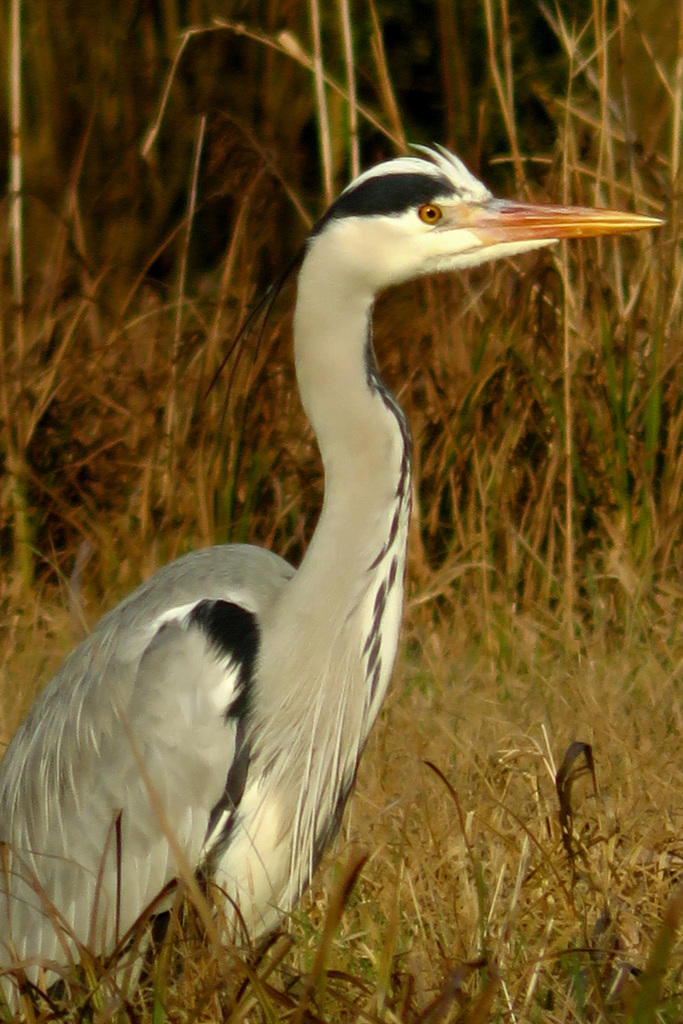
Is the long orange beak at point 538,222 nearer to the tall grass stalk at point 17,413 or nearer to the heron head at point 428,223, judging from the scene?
the heron head at point 428,223

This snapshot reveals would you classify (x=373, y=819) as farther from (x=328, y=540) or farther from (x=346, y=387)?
(x=346, y=387)

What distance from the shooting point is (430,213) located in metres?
2.83

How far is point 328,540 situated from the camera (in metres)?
2.64

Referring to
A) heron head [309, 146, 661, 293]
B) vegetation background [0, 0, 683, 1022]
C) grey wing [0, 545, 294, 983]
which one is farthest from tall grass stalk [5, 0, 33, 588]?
heron head [309, 146, 661, 293]

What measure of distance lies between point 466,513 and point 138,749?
1.98 m

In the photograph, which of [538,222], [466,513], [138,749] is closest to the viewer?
[138,749]

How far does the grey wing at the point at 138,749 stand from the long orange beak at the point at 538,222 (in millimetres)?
673

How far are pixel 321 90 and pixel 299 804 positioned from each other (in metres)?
1.98

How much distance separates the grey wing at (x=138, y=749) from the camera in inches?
101

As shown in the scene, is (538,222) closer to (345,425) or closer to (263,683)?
(345,425)

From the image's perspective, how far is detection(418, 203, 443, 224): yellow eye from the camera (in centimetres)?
282

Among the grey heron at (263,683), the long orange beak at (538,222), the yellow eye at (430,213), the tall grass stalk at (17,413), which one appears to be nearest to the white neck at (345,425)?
the grey heron at (263,683)

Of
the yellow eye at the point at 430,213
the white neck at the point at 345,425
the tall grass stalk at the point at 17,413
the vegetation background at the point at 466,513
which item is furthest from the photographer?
the tall grass stalk at the point at 17,413

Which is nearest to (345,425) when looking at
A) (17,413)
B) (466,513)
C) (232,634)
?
(232,634)
